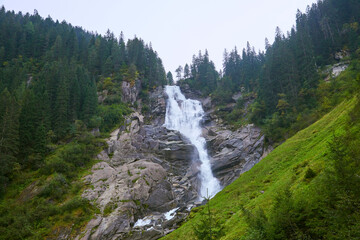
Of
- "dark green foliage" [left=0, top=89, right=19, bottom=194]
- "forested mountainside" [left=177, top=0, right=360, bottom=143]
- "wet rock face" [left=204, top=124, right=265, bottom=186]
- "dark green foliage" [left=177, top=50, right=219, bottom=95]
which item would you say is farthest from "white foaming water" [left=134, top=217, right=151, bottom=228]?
"dark green foliage" [left=177, top=50, right=219, bottom=95]

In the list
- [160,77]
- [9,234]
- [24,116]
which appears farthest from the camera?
[160,77]

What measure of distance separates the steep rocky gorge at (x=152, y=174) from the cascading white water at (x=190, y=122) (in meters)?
1.65

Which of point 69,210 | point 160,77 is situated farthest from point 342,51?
point 69,210

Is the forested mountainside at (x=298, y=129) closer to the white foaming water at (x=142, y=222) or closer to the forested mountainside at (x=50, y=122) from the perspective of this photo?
the white foaming water at (x=142, y=222)

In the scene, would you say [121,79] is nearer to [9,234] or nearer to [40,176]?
[40,176]

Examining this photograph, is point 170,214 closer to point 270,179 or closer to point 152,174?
point 152,174

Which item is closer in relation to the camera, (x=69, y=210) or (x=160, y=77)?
(x=69, y=210)

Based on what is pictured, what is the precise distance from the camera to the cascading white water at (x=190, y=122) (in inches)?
1800

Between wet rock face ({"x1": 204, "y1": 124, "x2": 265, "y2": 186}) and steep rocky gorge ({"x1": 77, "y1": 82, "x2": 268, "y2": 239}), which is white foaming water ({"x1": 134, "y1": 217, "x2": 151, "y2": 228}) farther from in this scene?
wet rock face ({"x1": 204, "y1": 124, "x2": 265, "y2": 186})

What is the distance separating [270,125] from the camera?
1773 inches

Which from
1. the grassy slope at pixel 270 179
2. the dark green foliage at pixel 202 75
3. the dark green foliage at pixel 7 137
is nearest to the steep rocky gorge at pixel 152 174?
the grassy slope at pixel 270 179

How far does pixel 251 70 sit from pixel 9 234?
8583 centimetres

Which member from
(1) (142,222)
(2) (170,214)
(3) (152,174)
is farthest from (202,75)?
(1) (142,222)

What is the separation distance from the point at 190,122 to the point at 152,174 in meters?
35.1
